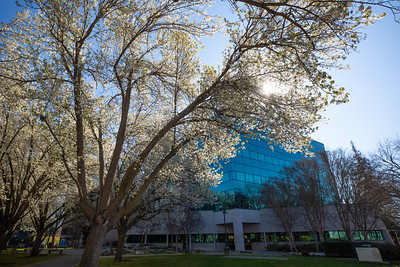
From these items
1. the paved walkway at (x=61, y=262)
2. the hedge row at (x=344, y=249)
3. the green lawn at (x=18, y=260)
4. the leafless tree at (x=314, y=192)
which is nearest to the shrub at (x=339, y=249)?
the hedge row at (x=344, y=249)

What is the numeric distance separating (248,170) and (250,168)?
0.84 m

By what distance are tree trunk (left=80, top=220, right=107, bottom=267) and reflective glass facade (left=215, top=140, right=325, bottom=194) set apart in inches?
1089

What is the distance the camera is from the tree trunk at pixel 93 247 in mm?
6925

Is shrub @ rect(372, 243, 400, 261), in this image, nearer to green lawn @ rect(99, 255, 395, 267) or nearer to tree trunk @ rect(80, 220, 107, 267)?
green lawn @ rect(99, 255, 395, 267)

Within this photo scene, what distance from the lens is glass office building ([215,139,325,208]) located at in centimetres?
3838

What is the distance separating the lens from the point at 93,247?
280 inches

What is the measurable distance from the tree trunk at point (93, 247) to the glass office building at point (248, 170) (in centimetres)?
2765

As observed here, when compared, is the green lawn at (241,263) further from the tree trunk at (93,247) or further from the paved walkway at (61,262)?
the tree trunk at (93,247)

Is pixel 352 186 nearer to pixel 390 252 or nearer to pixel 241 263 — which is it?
pixel 390 252

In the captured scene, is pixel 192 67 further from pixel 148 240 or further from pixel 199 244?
pixel 148 240

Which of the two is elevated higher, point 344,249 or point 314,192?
point 314,192

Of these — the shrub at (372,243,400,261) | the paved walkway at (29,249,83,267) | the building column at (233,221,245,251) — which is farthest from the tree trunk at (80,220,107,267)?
the building column at (233,221,245,251)

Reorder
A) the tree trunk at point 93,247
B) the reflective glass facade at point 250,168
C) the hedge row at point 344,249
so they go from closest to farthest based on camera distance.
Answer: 1. the tree trunk at point 93,247
2. the hedge row at point 344,249
3. the reflective glass facade at point 250,168

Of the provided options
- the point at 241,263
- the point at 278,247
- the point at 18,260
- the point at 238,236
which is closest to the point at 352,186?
the point at 241,263
